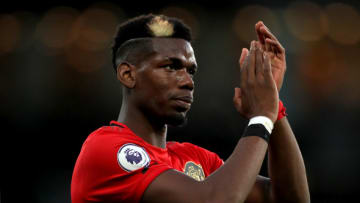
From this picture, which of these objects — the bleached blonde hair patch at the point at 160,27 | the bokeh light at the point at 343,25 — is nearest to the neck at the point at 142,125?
the bleached blonde hair patch at the point at 160,27

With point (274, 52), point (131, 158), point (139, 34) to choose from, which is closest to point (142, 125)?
point (131, 158)

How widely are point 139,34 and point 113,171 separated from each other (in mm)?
1008

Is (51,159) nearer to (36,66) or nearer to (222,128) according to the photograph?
(36,66)

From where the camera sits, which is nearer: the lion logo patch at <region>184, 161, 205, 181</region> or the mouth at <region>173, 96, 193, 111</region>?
the mouth at <region>173, 96, 193, 111</region>

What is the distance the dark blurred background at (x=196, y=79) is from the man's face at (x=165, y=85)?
16.0ft

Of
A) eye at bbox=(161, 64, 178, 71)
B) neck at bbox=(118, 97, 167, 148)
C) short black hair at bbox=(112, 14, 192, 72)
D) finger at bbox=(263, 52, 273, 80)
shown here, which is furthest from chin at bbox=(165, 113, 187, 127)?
finger at bbox=(263, 52, 273, 80)

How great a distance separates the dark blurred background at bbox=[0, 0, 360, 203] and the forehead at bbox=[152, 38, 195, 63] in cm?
480

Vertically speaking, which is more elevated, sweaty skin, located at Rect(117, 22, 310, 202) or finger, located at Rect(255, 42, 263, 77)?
finger, located at Rect(255, 42, 263, 77)

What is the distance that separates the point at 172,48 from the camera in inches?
108

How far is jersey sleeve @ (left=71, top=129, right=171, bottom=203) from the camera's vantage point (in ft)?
7.19

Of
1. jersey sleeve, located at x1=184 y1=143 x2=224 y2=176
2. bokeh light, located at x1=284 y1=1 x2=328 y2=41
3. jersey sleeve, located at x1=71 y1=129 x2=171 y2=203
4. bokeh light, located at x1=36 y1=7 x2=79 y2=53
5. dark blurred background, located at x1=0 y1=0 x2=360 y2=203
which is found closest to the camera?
jersey sleeve, located at x1=71 y1=129 x2=171 y2=203

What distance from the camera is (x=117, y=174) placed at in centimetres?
225

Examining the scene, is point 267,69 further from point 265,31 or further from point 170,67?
point 170,67

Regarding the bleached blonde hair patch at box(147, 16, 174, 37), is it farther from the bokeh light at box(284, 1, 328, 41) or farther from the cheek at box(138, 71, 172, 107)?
the bokeh light at box(284, 1, 328, 41)
